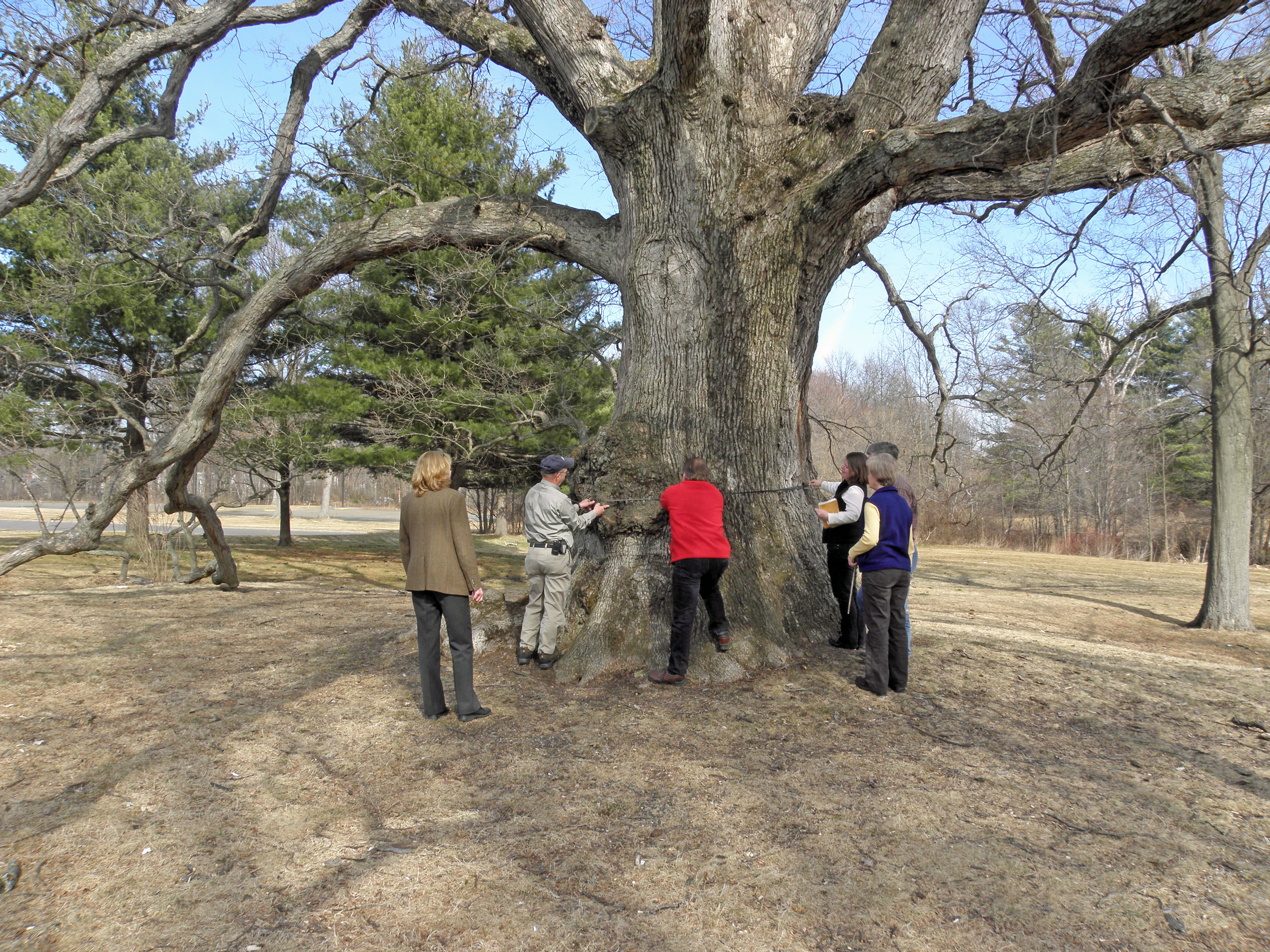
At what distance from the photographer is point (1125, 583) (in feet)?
51.6

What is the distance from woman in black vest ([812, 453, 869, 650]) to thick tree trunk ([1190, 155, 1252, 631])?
22.0 ft

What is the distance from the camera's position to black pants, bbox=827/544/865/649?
6004mm

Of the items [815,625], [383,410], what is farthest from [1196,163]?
[383,410]

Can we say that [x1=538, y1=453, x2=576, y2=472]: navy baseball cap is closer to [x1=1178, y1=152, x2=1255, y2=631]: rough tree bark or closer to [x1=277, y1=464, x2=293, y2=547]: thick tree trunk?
[x1=1178, y1=152, x2=1255, y2=631]: rough tree bark

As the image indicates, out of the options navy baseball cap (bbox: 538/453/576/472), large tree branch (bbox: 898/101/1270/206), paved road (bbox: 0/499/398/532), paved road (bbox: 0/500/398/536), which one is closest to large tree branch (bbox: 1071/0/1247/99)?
large tree branch (bbox: 898/101/1270/206)

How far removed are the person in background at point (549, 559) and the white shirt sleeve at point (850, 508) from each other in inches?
72.4

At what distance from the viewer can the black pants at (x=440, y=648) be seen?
4805mm

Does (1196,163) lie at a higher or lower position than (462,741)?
higher

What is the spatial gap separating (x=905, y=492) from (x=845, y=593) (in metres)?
0.99

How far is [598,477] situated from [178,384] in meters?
13.2

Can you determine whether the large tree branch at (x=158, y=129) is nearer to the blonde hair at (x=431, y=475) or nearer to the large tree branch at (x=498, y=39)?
the large tree branch at (x=498, y=39)

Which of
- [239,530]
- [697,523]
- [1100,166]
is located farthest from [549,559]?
[239,530]

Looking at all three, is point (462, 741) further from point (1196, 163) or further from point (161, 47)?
point (1196, 163)

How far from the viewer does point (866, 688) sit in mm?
5141
